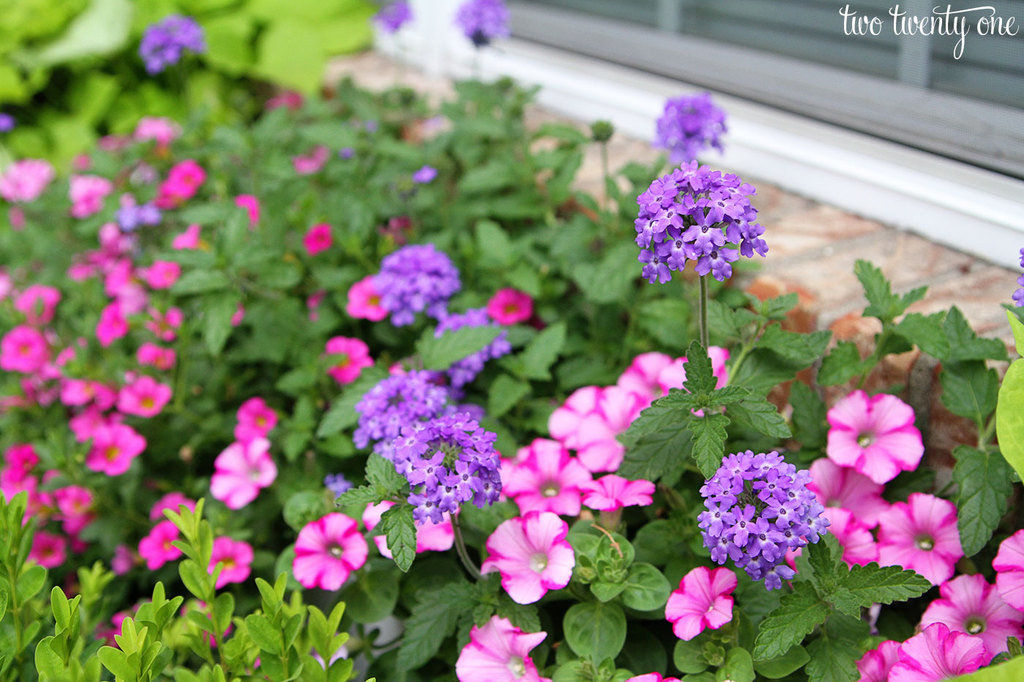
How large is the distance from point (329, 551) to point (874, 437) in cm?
76

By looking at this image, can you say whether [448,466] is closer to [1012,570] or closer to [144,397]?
Answer: [1012,570]

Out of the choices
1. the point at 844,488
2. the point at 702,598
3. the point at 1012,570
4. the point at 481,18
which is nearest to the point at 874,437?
the point at 844,488

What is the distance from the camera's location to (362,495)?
1.00 m

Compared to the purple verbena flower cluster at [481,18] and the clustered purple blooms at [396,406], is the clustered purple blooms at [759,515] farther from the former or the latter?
the purple verbena flower cluster at [481,18]

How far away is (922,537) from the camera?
1180 millimetres

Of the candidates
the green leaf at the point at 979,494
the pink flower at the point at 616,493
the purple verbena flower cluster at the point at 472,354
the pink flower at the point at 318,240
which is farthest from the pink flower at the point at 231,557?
the green leaf at the point at 979,494

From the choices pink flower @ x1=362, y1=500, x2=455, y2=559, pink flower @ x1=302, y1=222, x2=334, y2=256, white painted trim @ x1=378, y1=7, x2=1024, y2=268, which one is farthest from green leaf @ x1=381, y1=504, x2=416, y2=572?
white painted trim @ x1=378, y1=7, x2=1024, y2=268

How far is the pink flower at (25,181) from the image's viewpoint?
265 centimetres

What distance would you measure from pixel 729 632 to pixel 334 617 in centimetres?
45

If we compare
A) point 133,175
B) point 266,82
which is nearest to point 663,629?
point 133,175

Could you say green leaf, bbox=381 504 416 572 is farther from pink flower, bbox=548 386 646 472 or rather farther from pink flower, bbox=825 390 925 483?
pink flower, bbox=825 390 925 483

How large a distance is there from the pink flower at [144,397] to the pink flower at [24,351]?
1.01ft

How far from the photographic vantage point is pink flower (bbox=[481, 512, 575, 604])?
3.51 feet

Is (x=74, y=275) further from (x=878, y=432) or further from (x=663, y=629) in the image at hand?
(x=878, y=432)
